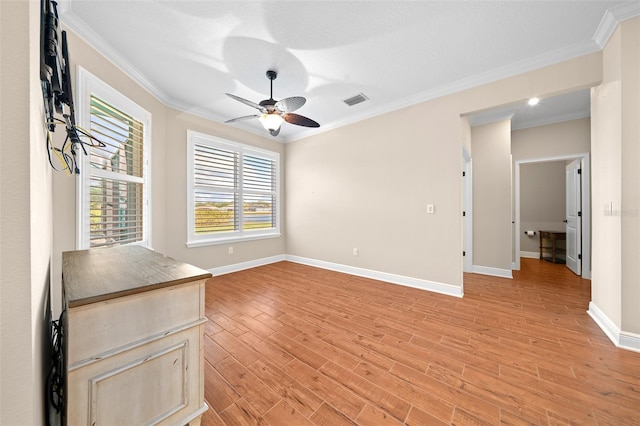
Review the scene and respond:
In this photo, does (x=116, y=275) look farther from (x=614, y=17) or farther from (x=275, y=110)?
(x=614, y=17)

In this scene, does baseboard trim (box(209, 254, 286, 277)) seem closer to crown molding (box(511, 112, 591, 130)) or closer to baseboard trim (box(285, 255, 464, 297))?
baseboard trim (box(285, 255, 464, 297))

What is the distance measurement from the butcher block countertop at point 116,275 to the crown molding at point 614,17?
3.62m

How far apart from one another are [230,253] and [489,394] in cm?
380

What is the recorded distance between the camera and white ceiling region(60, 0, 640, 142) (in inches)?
71.7

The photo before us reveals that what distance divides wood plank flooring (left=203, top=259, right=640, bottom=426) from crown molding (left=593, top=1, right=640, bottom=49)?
2.71 m

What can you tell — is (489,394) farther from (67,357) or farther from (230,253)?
(230,253)

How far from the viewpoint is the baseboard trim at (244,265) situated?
3869 millimetres

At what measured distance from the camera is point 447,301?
2793 millimetres

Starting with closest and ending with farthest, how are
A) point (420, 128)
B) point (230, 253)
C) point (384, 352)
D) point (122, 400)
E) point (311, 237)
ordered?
point (122, 400) < point (384, 352) < point (420, 128) < point (230, 253) < point (311, 237)

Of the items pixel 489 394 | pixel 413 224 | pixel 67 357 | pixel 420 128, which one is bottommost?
pixel 489 394

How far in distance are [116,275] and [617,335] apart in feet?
11.9

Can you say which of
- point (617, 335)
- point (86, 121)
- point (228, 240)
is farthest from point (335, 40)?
point (617, 335)

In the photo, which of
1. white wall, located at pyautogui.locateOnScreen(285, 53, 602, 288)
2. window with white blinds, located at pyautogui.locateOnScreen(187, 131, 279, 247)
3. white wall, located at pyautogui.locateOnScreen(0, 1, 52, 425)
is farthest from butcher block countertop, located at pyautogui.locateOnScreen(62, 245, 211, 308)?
white wall, located at pyautogui.locateOnScreen(285, 53, 602, 288)

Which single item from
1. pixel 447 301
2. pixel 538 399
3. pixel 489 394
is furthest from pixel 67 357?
pixel 447 301
